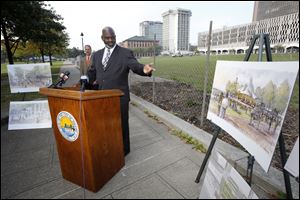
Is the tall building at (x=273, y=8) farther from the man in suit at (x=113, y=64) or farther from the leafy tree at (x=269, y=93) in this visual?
the leafy tree at (x=269, y=93)

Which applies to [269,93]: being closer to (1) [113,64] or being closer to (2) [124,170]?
(1) [113,64]

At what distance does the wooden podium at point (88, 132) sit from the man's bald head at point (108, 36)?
0.80 meters

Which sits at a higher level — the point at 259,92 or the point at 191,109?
the point at 259,92

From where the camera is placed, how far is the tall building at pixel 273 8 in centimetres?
7531

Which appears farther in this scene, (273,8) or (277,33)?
(273,8)

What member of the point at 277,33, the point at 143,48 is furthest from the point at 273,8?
the point at 277,33

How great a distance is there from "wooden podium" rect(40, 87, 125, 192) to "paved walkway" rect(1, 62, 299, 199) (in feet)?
0.60

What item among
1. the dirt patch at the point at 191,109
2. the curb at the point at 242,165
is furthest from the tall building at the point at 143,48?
the curb at the point at 242,165

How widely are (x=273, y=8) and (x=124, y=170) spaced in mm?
110679

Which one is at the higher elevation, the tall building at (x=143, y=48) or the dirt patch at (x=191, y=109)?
the tall building at (x=143, y=48)

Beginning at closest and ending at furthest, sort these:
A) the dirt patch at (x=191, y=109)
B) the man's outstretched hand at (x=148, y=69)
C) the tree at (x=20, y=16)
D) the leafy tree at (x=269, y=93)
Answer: the leafy tree at (x=269, y=93) < the man's outstretched hand at (x=148, y=69) < the dirt patch at (x=191, y=109) < the tree at (x=20, y=16)

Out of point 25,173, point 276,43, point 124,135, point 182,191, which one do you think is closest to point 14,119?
point 25,173

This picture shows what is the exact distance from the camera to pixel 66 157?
2199 millimetres

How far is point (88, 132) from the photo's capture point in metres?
1.88
